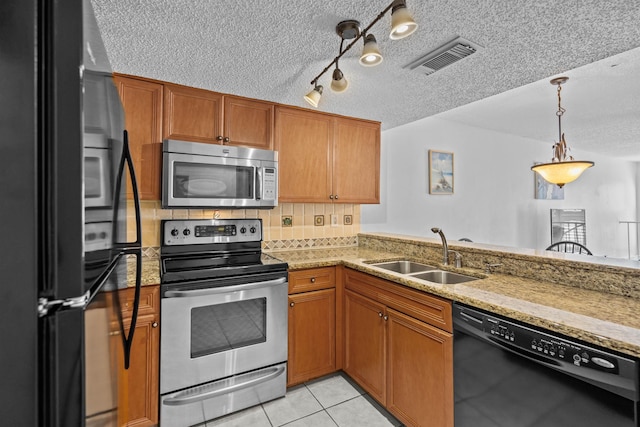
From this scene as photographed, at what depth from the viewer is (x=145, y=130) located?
2.11 meters

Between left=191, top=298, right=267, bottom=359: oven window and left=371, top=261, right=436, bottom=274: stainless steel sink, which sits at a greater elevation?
left=371, top=261, right=436, bottom=274: stainless steel sink

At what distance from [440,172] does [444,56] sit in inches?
95.6

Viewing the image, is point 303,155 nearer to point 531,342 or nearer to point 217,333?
point 217,333

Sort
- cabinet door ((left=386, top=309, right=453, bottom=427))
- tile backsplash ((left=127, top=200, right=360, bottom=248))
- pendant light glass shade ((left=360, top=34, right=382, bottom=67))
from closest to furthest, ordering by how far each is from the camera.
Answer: pendant light glass shade ((left=360, top=34, right=382, bottom=67)), cabinet door ((left=386, top=309, right=453, bottom=427)), tile backsplash ((left=127, top=200, right=360, bottom=248))

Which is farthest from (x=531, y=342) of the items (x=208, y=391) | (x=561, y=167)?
(x=561, y=167)

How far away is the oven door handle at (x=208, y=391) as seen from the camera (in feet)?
5.98

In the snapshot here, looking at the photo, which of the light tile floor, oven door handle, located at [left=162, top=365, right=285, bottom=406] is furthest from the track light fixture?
the light tile floor

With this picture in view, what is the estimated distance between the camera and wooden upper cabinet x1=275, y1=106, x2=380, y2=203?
8.57 feet

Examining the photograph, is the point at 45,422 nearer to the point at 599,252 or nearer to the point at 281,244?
the point at 281,244

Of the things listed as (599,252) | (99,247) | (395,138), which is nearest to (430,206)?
(395,138)

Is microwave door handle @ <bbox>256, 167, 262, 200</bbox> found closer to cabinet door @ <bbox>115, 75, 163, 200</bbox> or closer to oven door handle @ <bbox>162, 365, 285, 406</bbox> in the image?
cabinet door @ <bbox>115, 75, 163, 200</bbox>

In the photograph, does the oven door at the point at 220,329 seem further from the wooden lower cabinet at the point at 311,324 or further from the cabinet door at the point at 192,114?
the cabinet door at the point at 192,114

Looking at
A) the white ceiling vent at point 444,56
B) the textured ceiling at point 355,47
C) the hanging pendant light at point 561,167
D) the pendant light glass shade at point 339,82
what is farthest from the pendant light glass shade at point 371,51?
the hanging pendant light at point 561,167

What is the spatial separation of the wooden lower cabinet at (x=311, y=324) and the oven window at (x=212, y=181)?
0.74 metres
